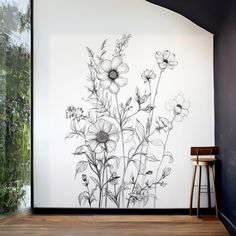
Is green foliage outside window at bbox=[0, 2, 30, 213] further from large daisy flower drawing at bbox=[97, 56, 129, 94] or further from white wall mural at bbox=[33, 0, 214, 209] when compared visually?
large daisy flower drawing at bbox=[97, 56, 129, 94]

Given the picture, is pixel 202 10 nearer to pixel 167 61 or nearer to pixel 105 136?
pixel 167 61

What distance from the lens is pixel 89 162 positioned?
4340 mm

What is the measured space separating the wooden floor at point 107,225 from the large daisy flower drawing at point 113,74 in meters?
1.59

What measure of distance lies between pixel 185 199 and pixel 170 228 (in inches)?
27.9

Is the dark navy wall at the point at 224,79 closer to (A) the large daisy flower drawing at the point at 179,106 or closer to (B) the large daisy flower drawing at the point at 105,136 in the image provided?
(A) the large daisy flower drawing at the point at 179,106

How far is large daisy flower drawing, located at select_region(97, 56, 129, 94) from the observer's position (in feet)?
14.2

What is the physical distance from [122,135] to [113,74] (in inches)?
30.8

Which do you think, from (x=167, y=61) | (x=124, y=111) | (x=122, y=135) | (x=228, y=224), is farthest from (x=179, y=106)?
(x=228, y=224)

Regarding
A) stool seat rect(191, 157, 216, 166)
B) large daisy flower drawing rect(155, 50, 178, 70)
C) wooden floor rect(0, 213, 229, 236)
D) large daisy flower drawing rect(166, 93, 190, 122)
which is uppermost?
large daisy flower drawing rect(155, 50, 178, 70)

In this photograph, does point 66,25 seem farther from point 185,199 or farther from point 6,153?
point 185,199

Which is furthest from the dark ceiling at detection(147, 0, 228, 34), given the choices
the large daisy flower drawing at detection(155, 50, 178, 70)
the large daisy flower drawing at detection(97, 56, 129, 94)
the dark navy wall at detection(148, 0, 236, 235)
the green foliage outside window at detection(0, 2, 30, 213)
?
the green foliage outside window at detection(0, 2, 30, 213)

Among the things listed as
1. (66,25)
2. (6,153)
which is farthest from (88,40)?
(6,153)

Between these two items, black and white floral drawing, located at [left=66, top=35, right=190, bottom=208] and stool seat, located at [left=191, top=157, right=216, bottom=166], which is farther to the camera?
black and white floral drawing, located at [left=66, top=35, right=190, bottom=208]

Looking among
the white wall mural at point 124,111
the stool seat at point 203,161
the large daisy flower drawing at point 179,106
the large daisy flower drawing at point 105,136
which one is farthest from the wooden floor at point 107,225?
the large daisy flower drawing at point 179,106
